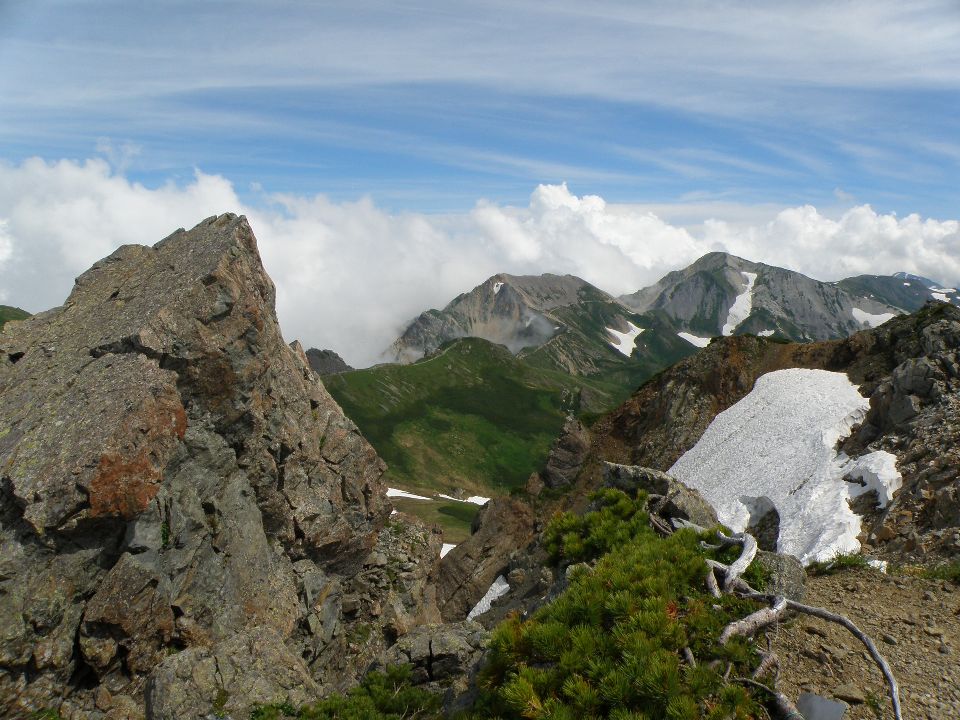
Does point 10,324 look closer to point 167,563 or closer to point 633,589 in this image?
point 167,563

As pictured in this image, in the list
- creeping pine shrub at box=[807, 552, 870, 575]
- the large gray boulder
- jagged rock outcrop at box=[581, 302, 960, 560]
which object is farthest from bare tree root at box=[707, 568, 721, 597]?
jagged rock outcrop at box=[581, 302, 960, 560]

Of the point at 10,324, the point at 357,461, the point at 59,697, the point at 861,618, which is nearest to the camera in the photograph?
Answer: the point at 861,618

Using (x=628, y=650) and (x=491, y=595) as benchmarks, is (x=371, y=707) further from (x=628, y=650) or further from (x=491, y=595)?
(x=491, y=595)

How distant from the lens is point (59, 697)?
20281 millimetres

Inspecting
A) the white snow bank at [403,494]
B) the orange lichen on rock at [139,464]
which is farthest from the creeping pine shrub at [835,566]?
the white snow bank at [403,494]

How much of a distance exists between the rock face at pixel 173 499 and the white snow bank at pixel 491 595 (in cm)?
621

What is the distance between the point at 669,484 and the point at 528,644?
828 cm

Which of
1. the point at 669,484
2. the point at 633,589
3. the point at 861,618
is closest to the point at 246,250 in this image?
the point at 669,484

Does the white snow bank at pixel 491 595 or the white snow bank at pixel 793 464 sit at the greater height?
the white snow bank at pixel 793 464

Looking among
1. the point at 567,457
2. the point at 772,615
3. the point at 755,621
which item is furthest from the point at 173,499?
the point at 567,457

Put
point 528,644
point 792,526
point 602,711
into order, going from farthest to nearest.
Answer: point 792,526
point 528,644
point 602,711

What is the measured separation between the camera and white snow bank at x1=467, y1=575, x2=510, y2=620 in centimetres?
4072

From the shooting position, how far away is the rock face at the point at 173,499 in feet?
65.0

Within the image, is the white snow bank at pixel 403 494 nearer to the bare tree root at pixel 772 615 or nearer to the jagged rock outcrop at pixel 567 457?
the jagged rock outcrop at pixel 567 457
